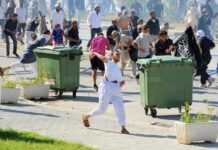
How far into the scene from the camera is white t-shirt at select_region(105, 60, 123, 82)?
15555 mm

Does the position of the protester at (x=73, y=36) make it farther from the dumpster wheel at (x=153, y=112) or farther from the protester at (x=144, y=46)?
the dumpster wheel at (x=153, y=112)

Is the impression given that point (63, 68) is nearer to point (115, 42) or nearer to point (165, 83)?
point (165, 83)

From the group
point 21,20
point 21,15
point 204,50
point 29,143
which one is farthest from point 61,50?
point 21,20

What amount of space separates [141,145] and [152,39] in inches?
419

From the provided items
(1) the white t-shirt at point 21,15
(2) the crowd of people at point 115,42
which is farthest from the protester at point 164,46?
(1) the white t-shirt at point 21,15

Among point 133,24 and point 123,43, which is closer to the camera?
point 123,43

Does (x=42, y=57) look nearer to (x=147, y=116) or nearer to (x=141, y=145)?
(x=147, y=116)

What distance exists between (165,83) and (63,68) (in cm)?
405

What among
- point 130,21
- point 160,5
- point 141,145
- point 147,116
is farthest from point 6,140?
point 160,5

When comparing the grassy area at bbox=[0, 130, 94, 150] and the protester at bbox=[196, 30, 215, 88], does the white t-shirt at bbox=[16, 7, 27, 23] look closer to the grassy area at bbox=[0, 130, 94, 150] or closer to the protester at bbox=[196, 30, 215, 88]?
the protester at bbox=[196, 30, 215, 88]

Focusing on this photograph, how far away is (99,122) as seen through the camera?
1684cm

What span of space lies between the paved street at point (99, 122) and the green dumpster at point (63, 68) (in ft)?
1.05

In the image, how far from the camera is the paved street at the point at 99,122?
14.2 meters

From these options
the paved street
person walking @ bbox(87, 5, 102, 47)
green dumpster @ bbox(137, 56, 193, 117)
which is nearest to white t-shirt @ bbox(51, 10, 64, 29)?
person walking @ bbox(87, 5, 102, 47)
